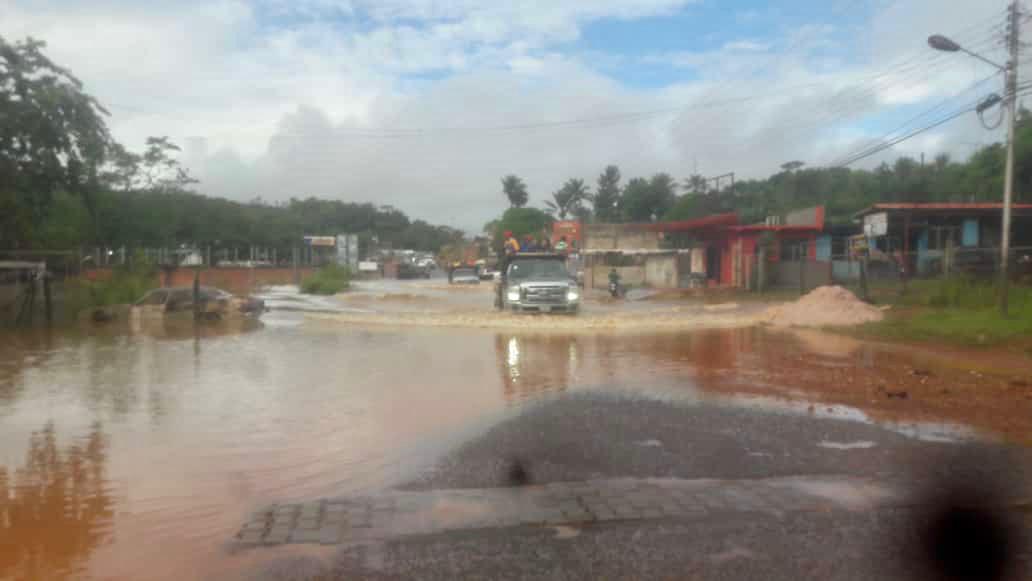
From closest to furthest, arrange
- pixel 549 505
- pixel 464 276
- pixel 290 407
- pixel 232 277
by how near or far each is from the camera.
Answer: pixel 549 505, pixel 290 407, pixel 232 277, pixel 464 276

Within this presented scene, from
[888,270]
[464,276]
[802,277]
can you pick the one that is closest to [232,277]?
[464,276]

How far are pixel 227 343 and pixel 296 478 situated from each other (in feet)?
40.0

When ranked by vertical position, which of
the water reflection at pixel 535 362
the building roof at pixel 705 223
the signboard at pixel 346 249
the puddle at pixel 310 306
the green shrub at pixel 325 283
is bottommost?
the puddle at pixel 310 306

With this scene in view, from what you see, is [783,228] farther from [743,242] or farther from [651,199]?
[651,199]

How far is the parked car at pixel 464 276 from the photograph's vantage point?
2253 inches

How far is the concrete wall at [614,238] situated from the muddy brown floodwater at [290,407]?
33.0 metres

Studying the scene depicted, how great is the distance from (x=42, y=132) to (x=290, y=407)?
20.4 m

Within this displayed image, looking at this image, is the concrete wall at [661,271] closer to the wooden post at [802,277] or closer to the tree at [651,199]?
the wooden post at [802,277]

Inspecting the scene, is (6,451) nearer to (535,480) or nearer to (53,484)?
(53,484)

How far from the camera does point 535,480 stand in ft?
23.3

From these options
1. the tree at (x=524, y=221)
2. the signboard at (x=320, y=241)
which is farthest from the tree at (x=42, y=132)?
the tree at (x=524, y=221)

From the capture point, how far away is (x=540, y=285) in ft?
80.9

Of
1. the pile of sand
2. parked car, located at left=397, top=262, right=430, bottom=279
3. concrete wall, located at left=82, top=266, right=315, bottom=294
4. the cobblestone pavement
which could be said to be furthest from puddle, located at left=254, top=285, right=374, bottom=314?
parked car, located at left=397, top=262, right=430, bottom=279

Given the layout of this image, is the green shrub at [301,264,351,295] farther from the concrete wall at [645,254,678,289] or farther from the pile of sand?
the pile of sand
